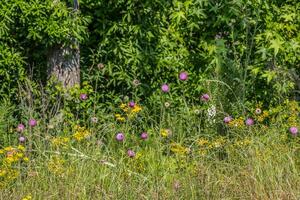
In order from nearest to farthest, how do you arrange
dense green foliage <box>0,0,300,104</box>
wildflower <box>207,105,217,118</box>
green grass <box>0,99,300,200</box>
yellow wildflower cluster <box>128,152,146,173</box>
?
green grass <box>0,99,300,200</box>, yellow wildflower cluster <box>128,152,146,173</box>, wildflower <box>207,105,217,118</box>, dense green foliage <box>0,0,300,104</box>

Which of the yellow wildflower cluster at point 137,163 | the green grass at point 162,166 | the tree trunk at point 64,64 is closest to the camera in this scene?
the green grass at point 162,166

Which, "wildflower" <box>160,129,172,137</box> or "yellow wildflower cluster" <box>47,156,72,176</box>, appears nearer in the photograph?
"yellow wildflower cluster" <box>47,156,72,176</box>

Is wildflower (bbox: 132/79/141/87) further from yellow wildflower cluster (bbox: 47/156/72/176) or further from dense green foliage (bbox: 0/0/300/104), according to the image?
yellow wildflower cluster (bbox: 47/156/72/176)

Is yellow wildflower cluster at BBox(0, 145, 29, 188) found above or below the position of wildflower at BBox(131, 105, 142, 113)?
below

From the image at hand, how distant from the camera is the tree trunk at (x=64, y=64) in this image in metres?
6.45

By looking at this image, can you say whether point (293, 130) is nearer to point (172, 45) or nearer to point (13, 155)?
point (172, 45)

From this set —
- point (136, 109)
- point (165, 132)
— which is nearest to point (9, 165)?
point (136, 109)

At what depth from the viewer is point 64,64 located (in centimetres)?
648

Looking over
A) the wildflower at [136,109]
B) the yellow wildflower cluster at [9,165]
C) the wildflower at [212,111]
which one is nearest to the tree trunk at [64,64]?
the wildflower at [136,109]

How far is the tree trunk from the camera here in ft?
21.2

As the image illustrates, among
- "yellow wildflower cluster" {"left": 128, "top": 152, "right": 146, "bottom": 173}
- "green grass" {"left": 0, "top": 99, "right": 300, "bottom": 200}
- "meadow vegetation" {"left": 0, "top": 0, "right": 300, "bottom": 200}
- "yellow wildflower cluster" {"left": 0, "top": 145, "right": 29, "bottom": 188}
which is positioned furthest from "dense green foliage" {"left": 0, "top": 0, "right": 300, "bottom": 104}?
"yellow wildflower cluster" {"left": 0, "top": 145, "right": 29, "bottom": 188}

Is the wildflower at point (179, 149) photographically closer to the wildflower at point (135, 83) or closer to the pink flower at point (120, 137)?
the pink flower at point (120, 137)

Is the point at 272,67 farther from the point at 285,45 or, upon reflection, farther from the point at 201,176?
the point at 201,176

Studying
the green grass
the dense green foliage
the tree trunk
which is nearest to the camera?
the green grass
